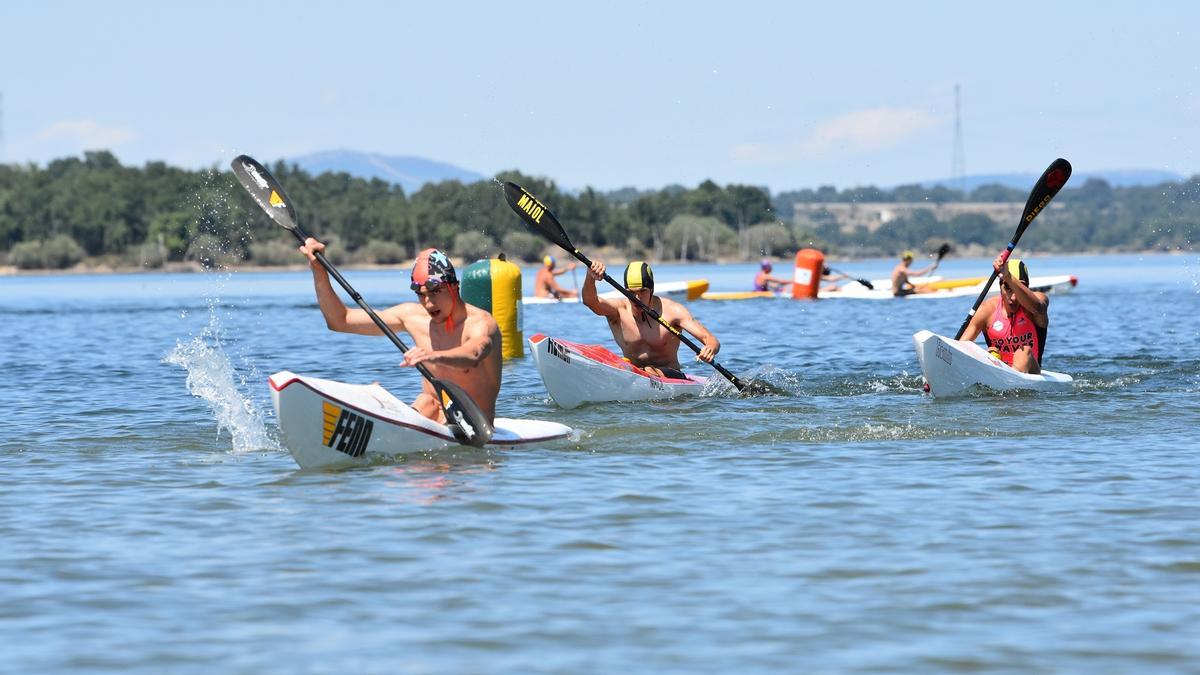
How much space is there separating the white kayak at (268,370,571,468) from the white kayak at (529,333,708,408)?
3541mm

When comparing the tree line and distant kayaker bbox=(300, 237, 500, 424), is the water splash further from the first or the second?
the tree line

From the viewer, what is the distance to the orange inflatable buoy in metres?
39.2

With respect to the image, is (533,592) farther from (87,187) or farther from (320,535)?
(87,187)

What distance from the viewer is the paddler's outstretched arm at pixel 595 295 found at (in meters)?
14.1

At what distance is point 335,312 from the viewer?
997 centimetres

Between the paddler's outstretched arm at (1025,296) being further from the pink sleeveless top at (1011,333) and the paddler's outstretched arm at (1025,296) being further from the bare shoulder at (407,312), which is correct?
the bare shoulder at (407,312)

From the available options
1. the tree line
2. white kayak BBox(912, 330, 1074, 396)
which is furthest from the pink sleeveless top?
the tree line

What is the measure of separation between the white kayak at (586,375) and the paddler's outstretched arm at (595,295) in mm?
448

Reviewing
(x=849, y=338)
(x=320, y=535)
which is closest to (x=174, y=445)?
(x=320, y=535)

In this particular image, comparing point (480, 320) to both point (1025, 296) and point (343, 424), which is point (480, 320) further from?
point (1025, 296)

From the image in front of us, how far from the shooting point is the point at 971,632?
590 cm

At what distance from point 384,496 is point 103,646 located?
3.15 m

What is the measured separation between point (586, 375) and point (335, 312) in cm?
442

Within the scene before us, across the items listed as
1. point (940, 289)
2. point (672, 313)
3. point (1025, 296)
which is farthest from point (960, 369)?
point (940, 289)
